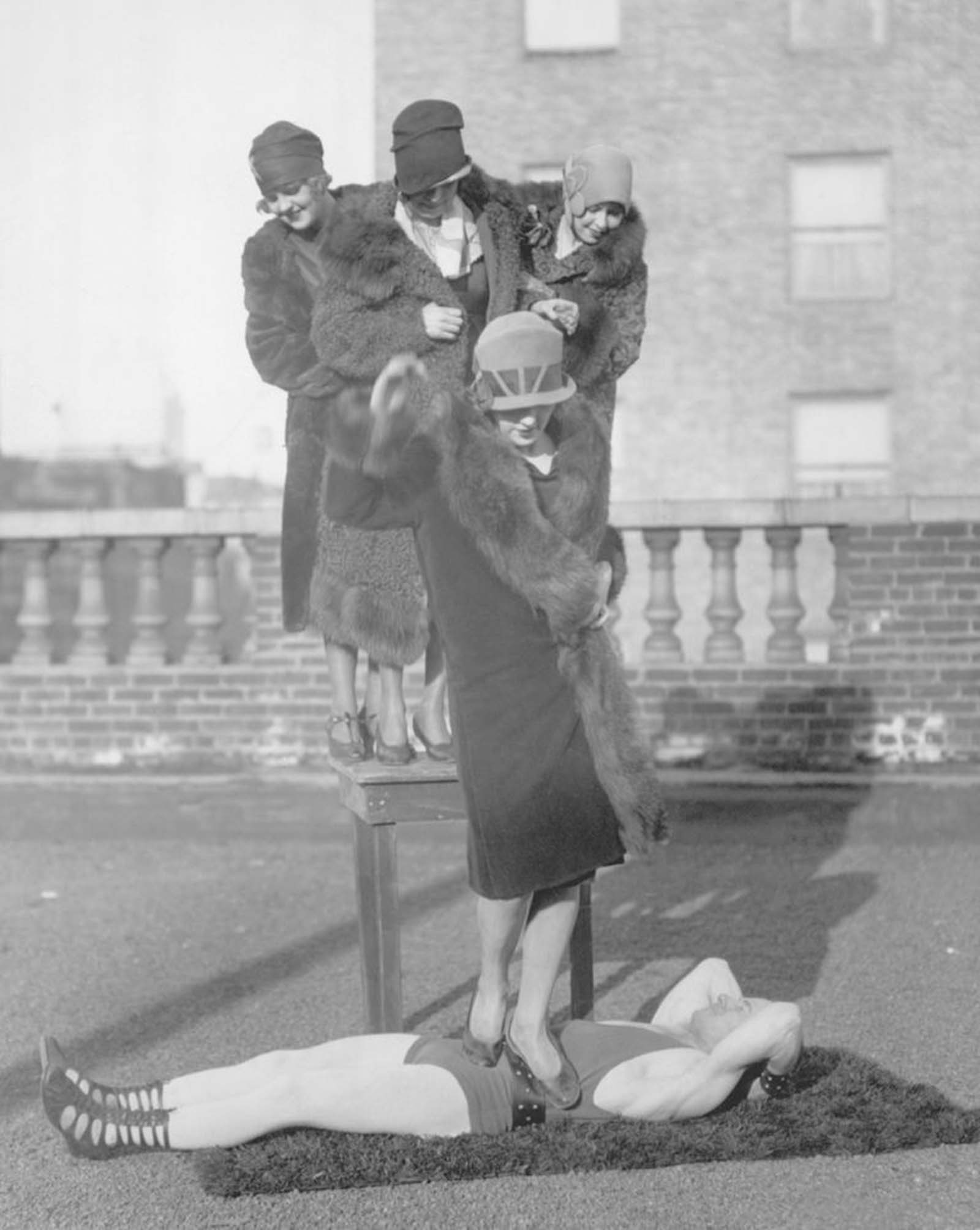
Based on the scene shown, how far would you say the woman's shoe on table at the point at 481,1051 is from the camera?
14.6 feet

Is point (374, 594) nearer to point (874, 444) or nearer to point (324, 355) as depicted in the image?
point (324, 355)

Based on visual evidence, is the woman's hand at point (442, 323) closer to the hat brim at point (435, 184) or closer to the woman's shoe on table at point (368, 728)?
the hat brim at point (435, 184)

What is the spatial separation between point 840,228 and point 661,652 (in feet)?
52.0

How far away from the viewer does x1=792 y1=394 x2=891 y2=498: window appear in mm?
24266

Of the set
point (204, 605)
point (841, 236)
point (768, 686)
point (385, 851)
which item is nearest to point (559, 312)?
point (385, 851)

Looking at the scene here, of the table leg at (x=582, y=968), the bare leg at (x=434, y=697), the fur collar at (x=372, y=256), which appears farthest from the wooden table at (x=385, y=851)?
the fur collar at (x=372, y=256)

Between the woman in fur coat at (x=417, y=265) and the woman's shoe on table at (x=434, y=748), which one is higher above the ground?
the woman in fur coat at (x=417, y=265)

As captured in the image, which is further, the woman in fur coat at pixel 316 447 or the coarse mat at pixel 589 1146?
the woman in fur coat at pixel 316 447

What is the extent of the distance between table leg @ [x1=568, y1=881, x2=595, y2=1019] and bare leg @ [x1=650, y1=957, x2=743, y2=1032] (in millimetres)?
634

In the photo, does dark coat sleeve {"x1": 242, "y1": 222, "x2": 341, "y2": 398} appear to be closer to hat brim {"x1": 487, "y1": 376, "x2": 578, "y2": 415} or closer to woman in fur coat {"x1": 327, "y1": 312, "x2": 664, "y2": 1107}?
woman in fur coat {"x1": 327, "y1": 312, "x2": 664, "y2": 1107}

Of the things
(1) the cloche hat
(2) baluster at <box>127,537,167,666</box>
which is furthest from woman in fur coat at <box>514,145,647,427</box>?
(2) baluster at <box>127,537,167,666</box>

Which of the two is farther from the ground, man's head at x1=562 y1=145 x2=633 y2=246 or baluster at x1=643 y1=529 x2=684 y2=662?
man's head at x1=562 y1=145 x2=633 y2=246

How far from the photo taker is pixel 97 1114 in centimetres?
422

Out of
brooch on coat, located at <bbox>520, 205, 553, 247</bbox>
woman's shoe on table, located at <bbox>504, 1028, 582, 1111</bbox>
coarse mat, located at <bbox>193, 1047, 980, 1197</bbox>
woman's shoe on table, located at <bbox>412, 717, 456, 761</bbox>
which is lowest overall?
coarse mat, located at <bbox>193, 1047, 980, 1197</bbox>
